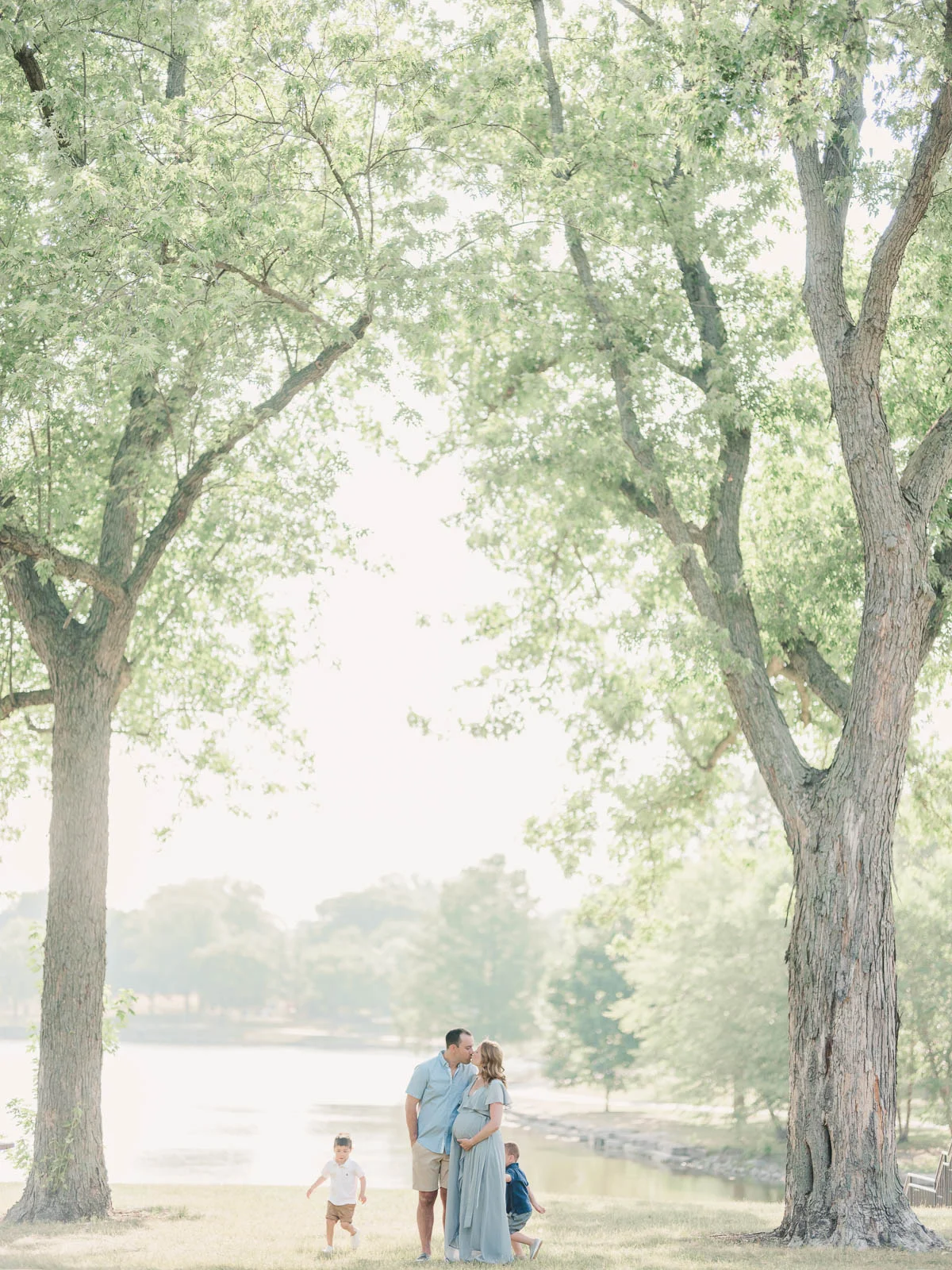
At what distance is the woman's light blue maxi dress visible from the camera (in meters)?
8.38

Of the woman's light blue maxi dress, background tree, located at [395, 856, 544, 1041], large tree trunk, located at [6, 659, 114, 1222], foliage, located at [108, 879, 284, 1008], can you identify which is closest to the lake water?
large tree trunk, located at [6, 659, 114, 1222]

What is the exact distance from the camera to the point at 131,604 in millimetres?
13078

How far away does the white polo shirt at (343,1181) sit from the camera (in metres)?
10.3

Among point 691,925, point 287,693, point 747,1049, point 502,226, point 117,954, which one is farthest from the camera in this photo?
point 117,954

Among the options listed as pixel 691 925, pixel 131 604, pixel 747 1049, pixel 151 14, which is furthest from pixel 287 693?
pixel 691 925

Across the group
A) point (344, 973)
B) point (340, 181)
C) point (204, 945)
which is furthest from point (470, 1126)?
point (204, 945)

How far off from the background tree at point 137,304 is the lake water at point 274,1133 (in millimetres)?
4256

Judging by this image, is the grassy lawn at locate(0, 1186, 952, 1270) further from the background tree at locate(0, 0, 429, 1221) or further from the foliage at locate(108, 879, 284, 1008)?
the foliage at locate(108, 879, 284, 1008)

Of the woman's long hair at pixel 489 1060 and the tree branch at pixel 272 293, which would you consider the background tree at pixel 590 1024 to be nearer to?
the tree branch at pixel 272 293

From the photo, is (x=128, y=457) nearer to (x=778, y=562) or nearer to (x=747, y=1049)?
(x=778, y=562)

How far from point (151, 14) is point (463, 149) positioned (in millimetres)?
3514

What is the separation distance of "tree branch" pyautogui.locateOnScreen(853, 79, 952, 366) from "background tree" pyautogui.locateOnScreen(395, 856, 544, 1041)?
72.9 metres

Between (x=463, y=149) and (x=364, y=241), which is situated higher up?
(x=463, y=149)

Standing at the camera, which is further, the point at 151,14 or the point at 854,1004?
the point at 151,14
